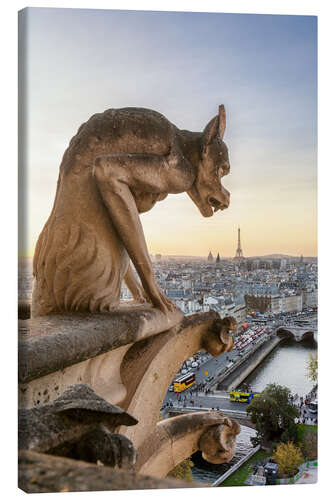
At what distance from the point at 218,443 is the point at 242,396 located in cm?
124

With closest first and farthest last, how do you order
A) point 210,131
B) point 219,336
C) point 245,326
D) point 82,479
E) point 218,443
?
point 82,479 → point 210,131 → point 219,336 → point 218,443 → point 245,326

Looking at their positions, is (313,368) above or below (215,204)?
below

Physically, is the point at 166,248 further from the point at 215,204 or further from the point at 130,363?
the point at 130,363

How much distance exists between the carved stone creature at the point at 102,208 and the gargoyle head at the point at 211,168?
0.23 meters

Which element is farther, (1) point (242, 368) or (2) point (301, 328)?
(1) point (242, 368)

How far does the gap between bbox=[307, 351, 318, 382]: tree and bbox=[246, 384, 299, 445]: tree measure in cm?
25

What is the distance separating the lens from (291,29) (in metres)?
4.03

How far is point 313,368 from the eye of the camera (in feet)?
13.9

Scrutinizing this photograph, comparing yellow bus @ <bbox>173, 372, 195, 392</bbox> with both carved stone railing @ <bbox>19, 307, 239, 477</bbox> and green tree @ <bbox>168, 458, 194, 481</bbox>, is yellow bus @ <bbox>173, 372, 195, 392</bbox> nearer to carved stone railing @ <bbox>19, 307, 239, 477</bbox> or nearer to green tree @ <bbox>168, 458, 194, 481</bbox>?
green tree @ <bbox>168, 458, 194, 481</bbox>

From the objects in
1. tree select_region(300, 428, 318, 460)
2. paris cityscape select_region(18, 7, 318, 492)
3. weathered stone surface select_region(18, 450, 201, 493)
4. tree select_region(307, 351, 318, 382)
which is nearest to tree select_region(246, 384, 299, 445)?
paris cityscape select_region(18, 7, 318, 492)

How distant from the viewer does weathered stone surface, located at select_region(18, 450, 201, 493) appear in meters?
0.90

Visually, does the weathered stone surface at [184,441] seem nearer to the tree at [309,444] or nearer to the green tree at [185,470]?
the tree at [309,444]

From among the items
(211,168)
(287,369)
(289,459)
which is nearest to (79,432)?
(211,168)

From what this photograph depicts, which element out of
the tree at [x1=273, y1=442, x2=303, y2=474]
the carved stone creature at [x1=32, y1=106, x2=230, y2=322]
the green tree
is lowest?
the green tree
